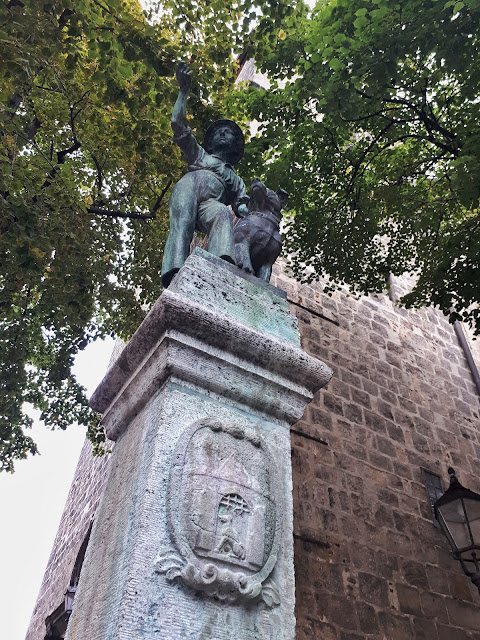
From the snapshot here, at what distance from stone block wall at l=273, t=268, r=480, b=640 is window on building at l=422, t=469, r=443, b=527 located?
0.08 m

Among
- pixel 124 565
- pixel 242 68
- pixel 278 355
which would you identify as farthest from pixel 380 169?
pixel 242 68

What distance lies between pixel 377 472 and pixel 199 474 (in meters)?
5.02

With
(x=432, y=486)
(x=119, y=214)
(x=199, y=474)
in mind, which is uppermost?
(x=119, y=214)

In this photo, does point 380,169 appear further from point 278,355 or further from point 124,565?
point 124,565

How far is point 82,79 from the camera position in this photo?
272 inches

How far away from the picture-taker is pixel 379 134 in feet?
20.9

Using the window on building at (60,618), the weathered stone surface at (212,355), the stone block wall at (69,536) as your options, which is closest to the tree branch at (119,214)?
the stone block wall at (69,536)

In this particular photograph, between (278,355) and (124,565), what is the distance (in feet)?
3.26

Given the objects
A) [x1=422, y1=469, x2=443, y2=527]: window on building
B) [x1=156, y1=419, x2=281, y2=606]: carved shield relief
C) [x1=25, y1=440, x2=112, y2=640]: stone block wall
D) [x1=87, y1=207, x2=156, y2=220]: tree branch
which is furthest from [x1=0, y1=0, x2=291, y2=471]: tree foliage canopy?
[x1=422, y1=469, x2=443, y2=527]: window on building

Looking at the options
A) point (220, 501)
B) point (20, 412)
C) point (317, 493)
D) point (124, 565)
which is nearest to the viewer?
point (124, 565)

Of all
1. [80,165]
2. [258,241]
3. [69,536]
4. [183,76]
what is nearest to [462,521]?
[258,241]

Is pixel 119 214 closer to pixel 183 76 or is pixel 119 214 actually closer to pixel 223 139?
pixel 223 139

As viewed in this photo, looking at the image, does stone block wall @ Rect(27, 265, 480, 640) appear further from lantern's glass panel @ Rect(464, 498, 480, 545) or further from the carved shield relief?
the carved shield relief

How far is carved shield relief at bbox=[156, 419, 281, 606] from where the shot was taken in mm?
1504
